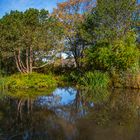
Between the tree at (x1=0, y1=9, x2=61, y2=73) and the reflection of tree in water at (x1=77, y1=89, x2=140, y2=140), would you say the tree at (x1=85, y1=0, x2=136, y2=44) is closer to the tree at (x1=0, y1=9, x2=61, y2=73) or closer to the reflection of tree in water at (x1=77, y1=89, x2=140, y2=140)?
the tree at (x1=0, y1=9, x2=61, y2=73)

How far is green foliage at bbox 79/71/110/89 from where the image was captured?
21.3m

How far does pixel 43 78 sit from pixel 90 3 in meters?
9.91

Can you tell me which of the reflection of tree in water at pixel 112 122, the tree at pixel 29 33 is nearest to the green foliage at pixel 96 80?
the tree at pixel 29 33

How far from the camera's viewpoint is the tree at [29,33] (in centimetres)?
2341

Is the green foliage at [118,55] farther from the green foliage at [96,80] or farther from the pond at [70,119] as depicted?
the pond at [70,119]

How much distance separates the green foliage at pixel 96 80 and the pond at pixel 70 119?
18.9ft

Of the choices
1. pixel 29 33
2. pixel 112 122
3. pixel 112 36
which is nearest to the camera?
pixel 112 122

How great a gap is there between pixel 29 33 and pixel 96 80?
6208 mm

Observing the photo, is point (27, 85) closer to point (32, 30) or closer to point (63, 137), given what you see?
point (32, 30)

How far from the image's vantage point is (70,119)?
35.2 feet

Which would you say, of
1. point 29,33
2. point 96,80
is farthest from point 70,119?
point 29,33

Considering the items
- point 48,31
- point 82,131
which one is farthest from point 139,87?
point 82,131

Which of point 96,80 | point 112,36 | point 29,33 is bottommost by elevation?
point 96,80

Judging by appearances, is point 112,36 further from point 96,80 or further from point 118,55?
point 96,80
